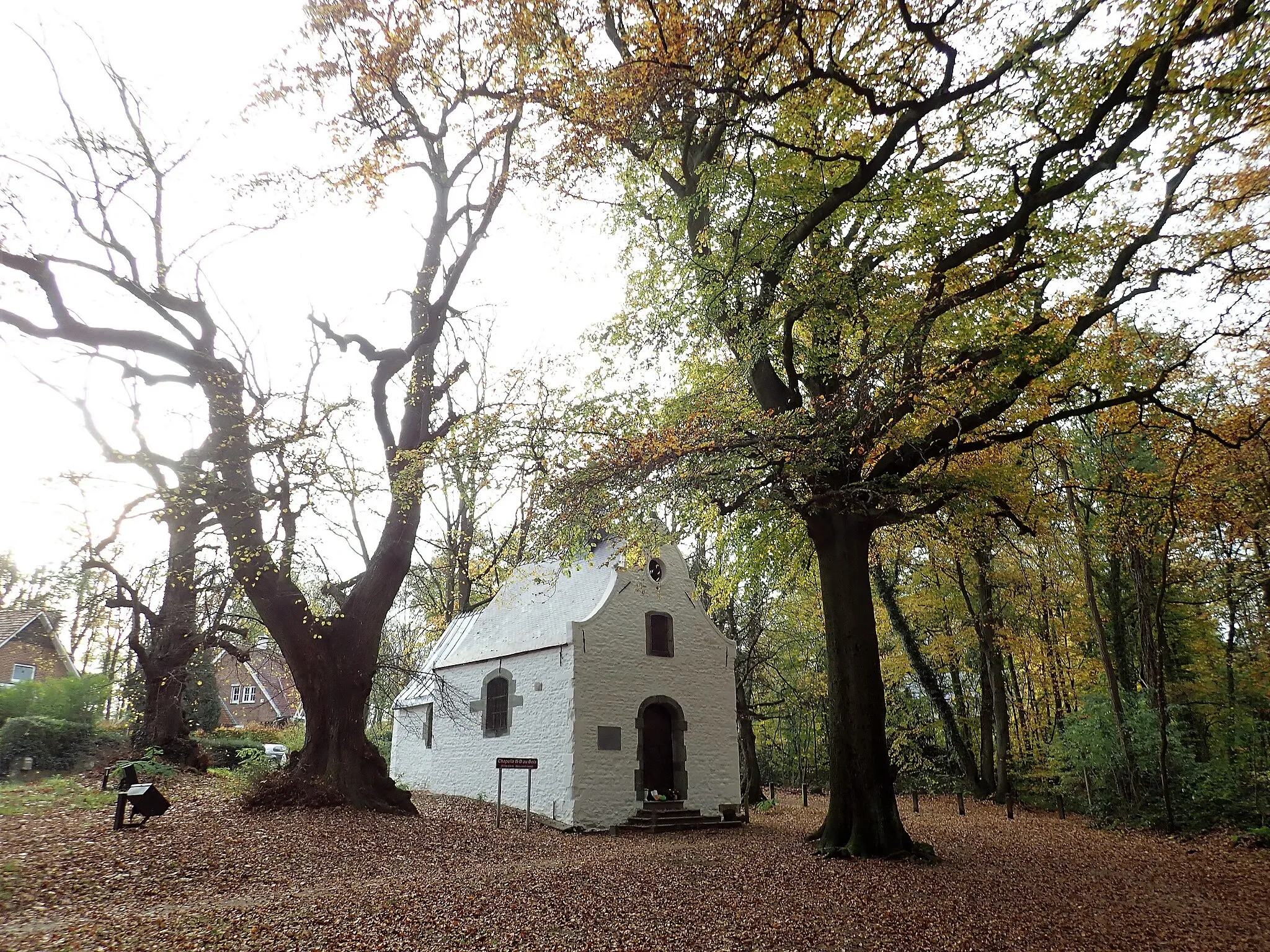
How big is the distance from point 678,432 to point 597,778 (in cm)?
838

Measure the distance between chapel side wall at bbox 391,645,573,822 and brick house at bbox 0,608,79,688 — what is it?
49.1ft

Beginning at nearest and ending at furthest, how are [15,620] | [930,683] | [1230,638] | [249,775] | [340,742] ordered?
[340,742]
[249,775]
[1230,638]
[930,683]
[15,620]

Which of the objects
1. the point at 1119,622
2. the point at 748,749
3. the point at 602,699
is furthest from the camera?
the point at 1119,622

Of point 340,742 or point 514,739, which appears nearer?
point 340,742

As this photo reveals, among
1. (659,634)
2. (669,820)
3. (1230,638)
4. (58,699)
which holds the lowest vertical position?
(669,820)

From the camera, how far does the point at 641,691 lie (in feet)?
50.8

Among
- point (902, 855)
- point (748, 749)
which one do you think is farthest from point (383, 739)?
point (902, 855)

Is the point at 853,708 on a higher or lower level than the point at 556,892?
higher

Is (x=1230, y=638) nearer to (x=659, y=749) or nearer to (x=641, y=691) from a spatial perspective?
(x=659, y=749)

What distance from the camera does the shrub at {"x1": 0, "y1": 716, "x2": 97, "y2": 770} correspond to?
1417 centimetres

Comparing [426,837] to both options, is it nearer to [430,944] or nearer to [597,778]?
[597,778]

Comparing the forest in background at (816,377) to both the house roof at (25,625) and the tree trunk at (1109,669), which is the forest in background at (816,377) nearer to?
the tree trunk at (1109,669)

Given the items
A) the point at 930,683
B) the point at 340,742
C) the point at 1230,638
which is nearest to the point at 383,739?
the point at 340,742

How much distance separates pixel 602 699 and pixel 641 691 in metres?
1.07
